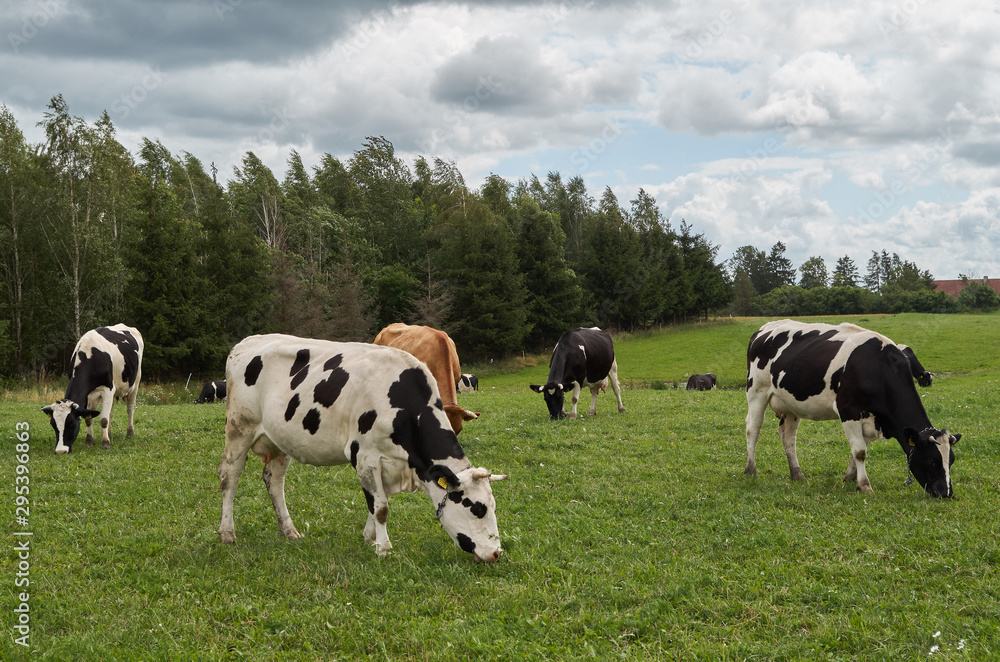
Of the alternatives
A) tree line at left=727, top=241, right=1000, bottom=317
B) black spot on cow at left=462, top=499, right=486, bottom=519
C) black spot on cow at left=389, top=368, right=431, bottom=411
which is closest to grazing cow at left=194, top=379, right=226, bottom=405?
black spot on cow at left=389, top=368, right=431, bottom=411

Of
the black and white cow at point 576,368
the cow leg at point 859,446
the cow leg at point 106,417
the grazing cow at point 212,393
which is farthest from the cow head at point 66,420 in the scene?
the grazing cow at point 212,393

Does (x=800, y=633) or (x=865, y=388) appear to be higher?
(x=865, y=388)

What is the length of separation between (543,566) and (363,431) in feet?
8.02

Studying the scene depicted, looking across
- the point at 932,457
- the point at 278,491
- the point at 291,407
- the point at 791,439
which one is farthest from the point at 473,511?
the point at 932,457

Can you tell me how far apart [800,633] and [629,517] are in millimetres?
3579

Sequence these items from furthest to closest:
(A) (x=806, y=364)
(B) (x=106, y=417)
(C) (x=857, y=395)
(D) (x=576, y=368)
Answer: (D) (x=576, y=368) < (B) (x=106, y=417) < (A) (x=806, y=364) < (C) (x=857, y=395)

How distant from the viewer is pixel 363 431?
7.57m

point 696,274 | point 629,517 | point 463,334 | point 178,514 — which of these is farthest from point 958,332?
point 178,514

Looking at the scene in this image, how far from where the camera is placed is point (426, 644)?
5.52 meters

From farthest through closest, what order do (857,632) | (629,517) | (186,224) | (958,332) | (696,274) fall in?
(696,274), (958,332), (186,224), (629,517), (857,632)

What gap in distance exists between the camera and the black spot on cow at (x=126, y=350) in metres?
15.8

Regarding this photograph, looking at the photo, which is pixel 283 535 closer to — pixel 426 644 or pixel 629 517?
pixel 426 644

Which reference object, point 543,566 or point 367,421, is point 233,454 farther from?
point 543,566

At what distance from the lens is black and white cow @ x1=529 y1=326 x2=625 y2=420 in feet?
62.4
